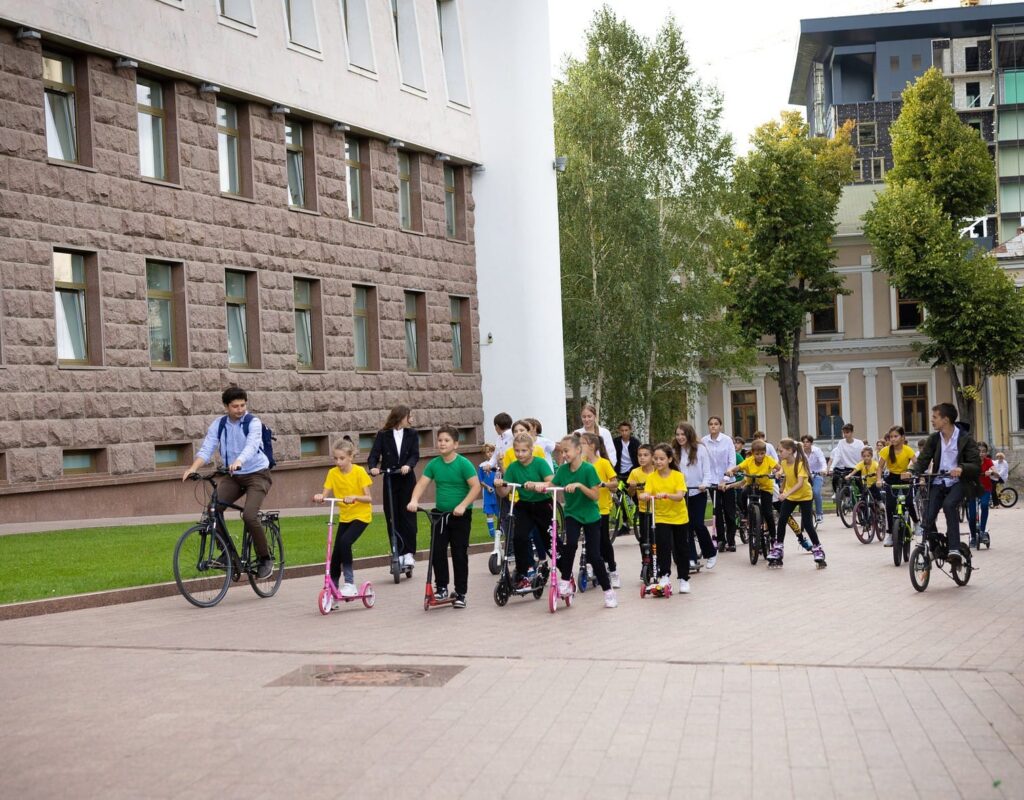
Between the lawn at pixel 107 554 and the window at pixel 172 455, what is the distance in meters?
3.59

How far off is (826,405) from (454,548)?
51304 millimetres

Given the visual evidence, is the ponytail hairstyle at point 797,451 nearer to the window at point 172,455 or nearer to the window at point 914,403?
the window at point 172,455

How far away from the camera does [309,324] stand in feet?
108

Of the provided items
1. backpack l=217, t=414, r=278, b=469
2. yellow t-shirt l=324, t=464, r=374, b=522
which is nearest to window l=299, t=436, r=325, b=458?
backpack l=217, t=414, r=278, b=469

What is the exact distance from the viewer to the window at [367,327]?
114ft

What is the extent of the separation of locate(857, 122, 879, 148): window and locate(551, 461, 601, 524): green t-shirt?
87.5 metres

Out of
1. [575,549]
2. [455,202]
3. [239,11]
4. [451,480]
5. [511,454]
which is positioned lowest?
[575,549]

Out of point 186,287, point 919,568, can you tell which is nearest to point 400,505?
point 919,568

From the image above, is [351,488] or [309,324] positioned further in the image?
[309,324]

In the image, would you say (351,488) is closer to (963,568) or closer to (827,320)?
(963,568)

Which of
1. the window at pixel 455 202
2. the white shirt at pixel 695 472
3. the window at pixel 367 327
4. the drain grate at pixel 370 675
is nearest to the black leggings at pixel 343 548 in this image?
the drain grate at pixel 370 675

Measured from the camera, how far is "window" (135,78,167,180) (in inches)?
1092

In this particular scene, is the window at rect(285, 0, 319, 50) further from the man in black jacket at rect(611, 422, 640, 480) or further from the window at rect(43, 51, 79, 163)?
the man in black jacket at rect(611, 422, 640, 480)

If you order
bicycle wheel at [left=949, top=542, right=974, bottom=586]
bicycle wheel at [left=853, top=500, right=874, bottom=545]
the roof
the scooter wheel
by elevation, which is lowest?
bicycle wheel at [left=853, top=500, right=874, bottom=545]
